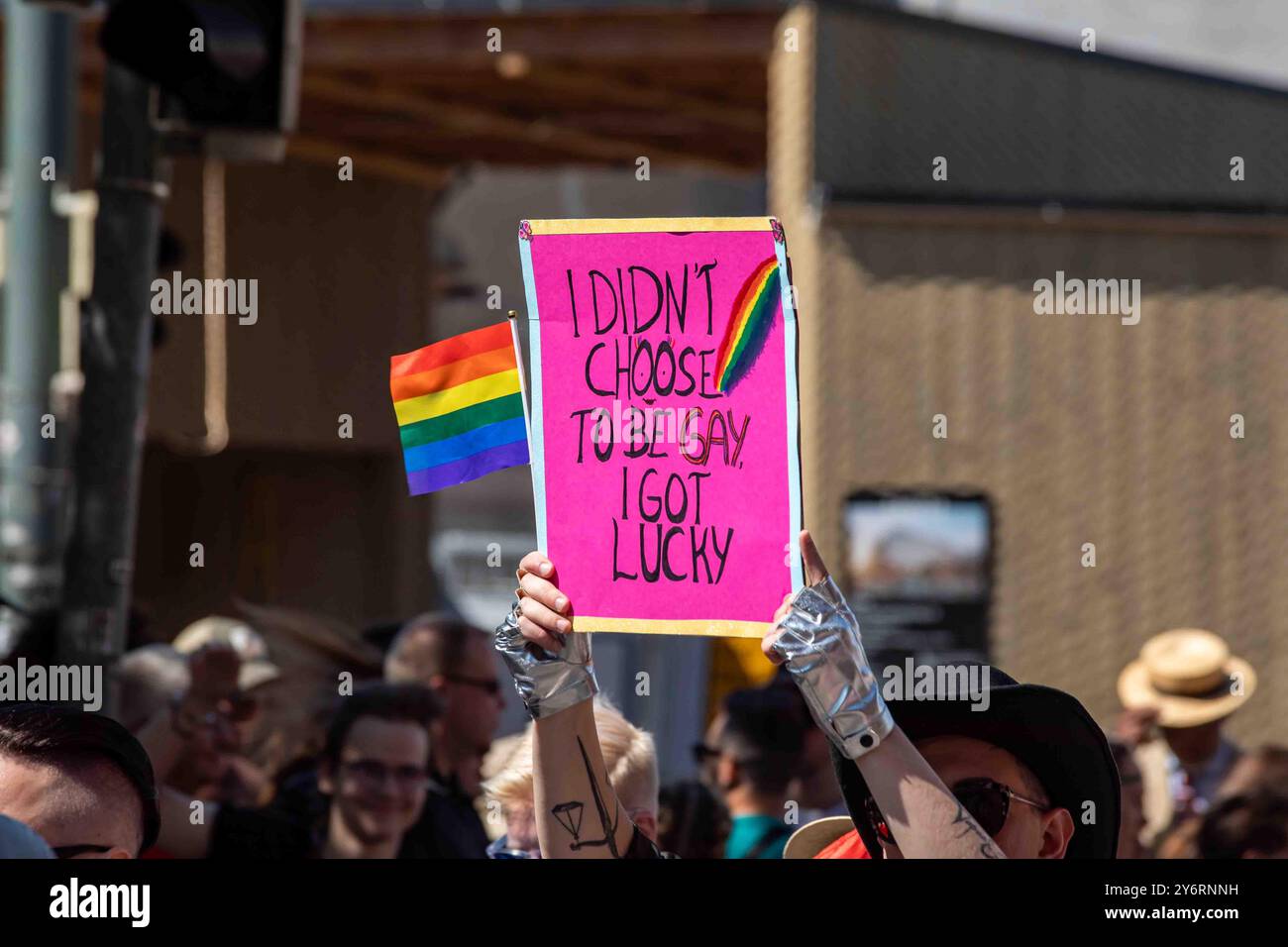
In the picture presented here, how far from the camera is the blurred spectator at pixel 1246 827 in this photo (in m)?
5.11

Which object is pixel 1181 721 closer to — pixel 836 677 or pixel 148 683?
pixel 148 683

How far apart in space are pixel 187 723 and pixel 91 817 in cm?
273

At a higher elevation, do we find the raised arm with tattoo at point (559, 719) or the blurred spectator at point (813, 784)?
the raised arm with tattoo at point (559, 719)

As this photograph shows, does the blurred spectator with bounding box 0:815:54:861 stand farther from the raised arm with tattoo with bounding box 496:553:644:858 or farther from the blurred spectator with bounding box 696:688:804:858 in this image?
the blurred spectator with bounding box 696:688:804:858

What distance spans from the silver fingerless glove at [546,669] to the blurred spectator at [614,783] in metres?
0.91

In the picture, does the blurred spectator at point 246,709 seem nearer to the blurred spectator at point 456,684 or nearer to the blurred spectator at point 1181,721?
the blurred spectator at point 456,684

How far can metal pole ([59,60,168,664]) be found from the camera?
14.7ft

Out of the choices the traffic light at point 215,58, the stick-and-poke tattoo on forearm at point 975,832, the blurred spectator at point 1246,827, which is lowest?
the blurred spectator at point 1246,827

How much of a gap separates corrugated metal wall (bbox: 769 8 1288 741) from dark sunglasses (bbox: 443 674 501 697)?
5281mm

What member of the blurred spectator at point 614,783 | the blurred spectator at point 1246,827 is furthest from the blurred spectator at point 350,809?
the blurred spectator at point 1246,827

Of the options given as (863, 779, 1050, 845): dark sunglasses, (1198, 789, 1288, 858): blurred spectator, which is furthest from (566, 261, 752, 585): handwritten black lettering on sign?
(1198, 789, 1288, 858): blurred spectator

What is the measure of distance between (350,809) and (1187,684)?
3595 millimetres
